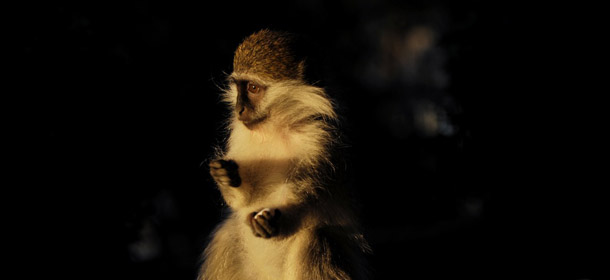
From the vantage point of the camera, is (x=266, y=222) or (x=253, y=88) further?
(x=253, y=88)

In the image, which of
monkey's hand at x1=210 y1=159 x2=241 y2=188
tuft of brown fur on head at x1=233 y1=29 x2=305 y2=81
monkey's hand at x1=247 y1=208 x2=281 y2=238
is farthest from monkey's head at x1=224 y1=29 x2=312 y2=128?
monkey's hand at x1=247 y1=208 x2=281 y2=238

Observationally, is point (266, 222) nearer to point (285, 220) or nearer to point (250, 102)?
point (285, 220)

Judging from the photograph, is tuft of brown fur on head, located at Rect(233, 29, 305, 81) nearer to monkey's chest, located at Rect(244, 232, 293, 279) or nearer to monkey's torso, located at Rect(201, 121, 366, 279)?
monkey's torso, located at Rect(201, 121, 366, 279)

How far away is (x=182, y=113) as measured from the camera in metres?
2.55

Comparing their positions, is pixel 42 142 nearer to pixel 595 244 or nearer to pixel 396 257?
pixel 396 257

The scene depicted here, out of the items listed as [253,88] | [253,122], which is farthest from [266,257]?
[253,88]

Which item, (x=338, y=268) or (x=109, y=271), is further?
(x=109, y=271)

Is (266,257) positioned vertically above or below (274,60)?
below

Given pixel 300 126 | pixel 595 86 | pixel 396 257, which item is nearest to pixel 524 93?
pixel 595 86

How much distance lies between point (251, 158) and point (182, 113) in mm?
927

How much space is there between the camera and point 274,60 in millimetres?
1679

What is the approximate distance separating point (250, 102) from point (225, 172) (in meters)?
0.25

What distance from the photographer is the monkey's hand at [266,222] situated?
148 centimetres

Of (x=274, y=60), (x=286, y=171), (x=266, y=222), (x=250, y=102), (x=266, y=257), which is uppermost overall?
(x=274, y=60)
